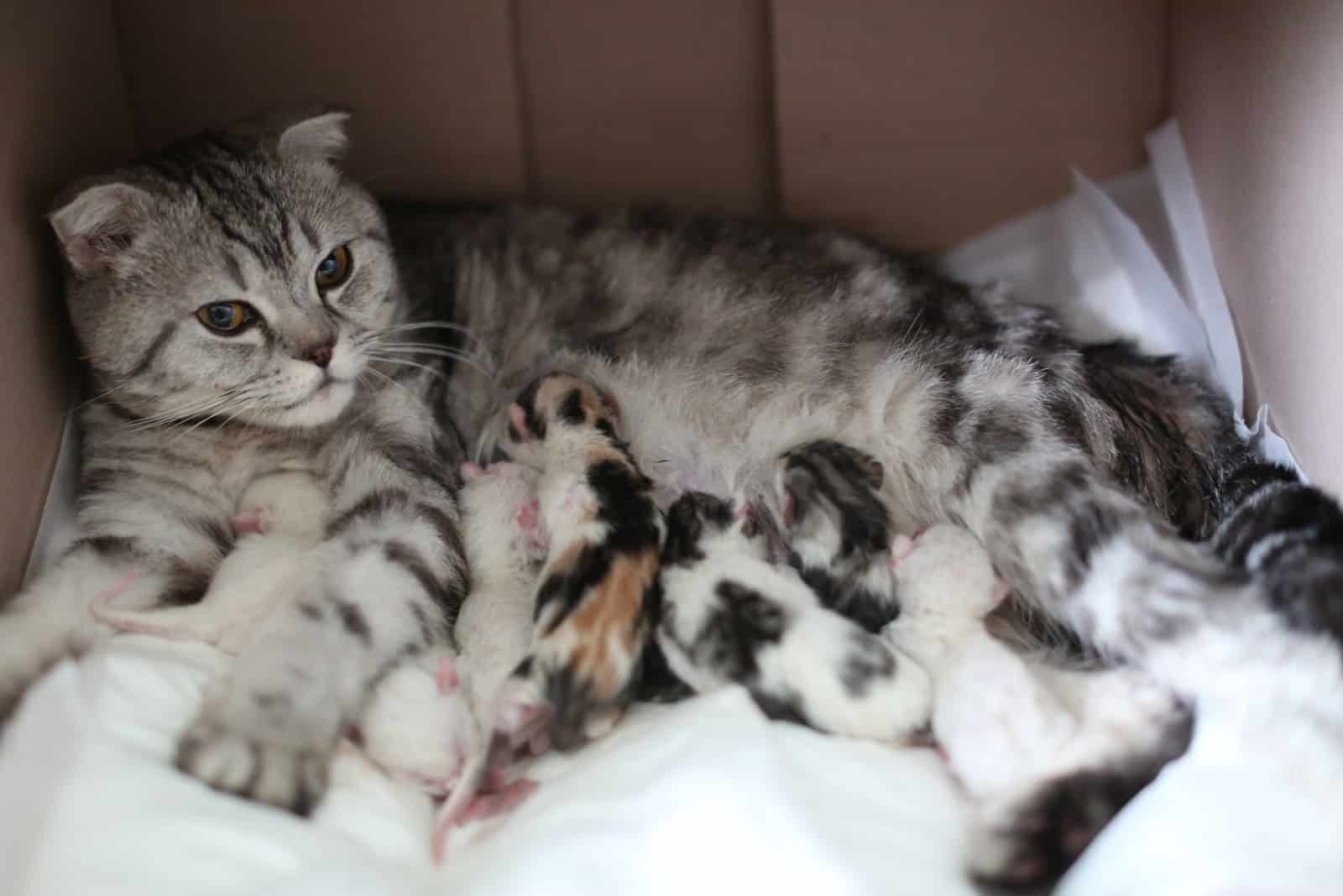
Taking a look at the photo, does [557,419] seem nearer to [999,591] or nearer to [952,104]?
[999,591]

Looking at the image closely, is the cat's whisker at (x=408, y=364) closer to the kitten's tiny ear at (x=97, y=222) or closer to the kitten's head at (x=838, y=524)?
the kitten's tiny ear at (x=97, y=222)

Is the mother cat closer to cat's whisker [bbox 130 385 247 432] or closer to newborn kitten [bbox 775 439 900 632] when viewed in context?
A: cat's whisker [bbox 130 385 247 432]

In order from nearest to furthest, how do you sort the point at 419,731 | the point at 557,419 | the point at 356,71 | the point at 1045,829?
the point at 1045,829 < the point at 419,731 < the point at 557,419 < the point at 356,71

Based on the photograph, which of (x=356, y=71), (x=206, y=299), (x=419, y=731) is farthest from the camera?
(x=356, y=71)

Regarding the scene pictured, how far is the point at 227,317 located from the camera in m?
1.49

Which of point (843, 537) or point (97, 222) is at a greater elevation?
point (97, 222)

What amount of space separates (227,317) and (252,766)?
61cm

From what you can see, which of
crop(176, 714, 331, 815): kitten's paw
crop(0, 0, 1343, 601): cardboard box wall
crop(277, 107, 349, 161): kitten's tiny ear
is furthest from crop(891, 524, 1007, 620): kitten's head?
crop(277, 107, 349, 161): kitten's tiny ear

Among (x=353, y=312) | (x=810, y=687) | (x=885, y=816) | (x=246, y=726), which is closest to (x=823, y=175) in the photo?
(x=353, y=312)

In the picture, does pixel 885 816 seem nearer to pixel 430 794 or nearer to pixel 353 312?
pixel 430 794

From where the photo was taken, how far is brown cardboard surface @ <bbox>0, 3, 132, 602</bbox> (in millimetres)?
1409

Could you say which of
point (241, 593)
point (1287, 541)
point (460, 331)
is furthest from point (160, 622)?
point (1287, 541)

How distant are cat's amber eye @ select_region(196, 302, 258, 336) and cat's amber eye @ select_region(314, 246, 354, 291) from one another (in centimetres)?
12

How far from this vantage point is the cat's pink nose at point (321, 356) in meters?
1.49
